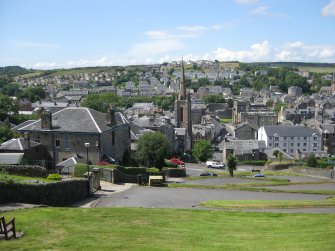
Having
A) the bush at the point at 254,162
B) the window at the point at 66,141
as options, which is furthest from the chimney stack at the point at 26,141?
the bush at the point at 254,162

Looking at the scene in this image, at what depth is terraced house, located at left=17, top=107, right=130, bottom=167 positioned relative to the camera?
133 ft

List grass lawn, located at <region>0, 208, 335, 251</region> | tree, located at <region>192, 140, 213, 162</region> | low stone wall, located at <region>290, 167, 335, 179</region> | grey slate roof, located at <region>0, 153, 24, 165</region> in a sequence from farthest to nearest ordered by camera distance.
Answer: tree, located at <region>192, 140, 213, 162</region>
low stone wall, located at <region>290, 167, 335, 179</region>
grey slate roof, located at <region>0, 153, 24, 165</region>
grass lawn, located at <region>0, 208, 335, 251</region>

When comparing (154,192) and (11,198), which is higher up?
(11,198)

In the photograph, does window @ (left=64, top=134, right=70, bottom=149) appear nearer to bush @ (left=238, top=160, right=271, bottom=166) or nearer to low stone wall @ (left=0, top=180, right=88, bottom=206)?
low stone wall @ (left=0, top=180, right=88, bottom=206)

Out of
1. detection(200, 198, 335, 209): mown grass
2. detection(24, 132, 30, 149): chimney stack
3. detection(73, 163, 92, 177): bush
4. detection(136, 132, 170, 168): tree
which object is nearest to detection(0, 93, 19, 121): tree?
detection(136, 132, 170, 168): tree

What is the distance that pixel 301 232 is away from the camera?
17.8 m

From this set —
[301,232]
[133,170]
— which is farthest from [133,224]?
[133,170]

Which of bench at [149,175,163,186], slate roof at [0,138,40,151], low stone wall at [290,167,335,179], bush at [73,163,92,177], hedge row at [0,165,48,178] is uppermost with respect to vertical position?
slate roof at [0,138,40,151]

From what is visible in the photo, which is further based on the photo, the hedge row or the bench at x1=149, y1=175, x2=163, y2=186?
the bench at x1=149, y1=175, x2=163, y2=186

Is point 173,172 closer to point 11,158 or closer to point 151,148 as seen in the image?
point 151,148

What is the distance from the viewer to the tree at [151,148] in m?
50.9

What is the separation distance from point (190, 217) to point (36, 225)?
7.23 meters

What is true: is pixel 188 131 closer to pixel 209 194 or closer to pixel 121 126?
pixel 121 126

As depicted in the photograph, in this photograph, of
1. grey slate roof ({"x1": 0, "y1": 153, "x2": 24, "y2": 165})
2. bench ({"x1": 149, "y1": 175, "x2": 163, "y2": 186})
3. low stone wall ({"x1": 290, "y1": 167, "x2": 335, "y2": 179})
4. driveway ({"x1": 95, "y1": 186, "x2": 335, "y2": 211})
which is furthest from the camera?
low stone wall ({"x1": 290, "y1": 167, "x2": 335, "y2": 179})
